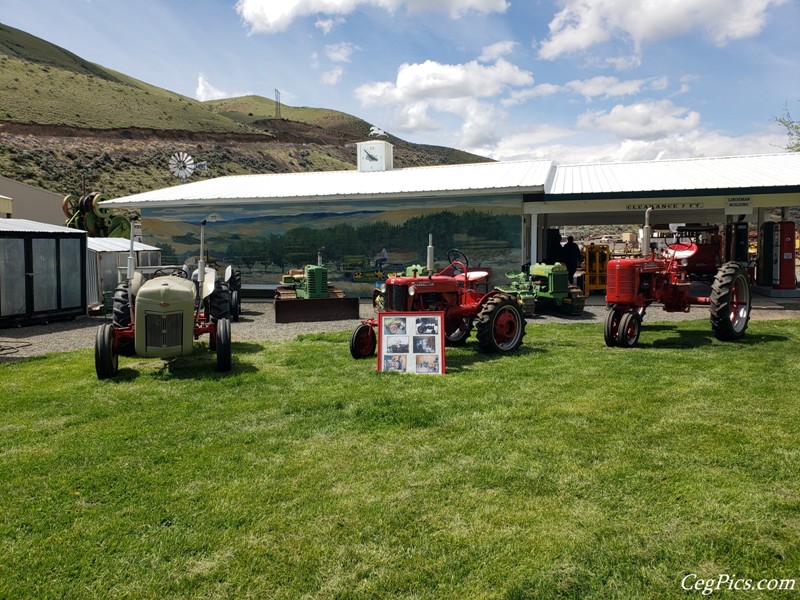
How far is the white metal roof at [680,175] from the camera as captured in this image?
15013mm

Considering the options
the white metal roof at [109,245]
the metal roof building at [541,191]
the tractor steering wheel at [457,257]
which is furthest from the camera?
the metal roof building at [541,191]

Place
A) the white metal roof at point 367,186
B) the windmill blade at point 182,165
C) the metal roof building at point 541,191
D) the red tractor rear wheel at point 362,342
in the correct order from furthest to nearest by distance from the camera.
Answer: the windmill blade at point 182,165
the white metal roof at point 367,186
the metal roof building at point 541,191
the red tractor rear wheel at point 362,342

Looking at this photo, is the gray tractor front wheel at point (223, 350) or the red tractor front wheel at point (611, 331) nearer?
the gray tractor front wheel at point (223, 350)

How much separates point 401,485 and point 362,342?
4.18m

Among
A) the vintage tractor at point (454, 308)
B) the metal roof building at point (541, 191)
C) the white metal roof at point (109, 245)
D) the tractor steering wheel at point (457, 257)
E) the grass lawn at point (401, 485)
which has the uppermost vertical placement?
the metal roof building at point (541, 191)

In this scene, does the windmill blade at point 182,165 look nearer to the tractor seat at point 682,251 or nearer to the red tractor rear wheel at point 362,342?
the red tractor rear wheel at point 362,342

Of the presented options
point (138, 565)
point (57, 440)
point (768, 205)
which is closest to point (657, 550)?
point (138, 565)

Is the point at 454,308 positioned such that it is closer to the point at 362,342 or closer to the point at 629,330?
the point at 362,342

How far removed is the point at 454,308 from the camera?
26.3 feet

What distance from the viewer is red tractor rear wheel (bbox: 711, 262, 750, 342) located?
844cm

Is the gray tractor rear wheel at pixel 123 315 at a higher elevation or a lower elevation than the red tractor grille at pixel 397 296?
lower

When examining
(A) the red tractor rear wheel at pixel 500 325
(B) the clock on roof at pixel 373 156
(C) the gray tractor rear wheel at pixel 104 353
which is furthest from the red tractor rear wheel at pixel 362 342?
(B) the clock on roof at pixel 373 156

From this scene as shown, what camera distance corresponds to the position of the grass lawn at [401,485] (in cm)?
278

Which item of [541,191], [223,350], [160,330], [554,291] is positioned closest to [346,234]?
[541,191]
